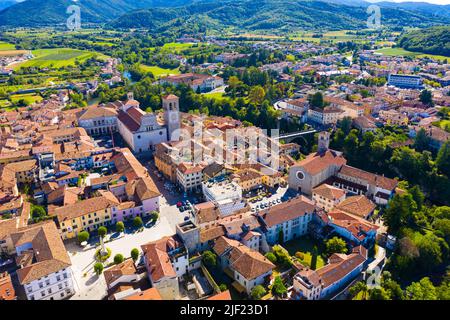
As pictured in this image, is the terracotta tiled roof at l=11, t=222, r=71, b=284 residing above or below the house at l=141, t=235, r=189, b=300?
above

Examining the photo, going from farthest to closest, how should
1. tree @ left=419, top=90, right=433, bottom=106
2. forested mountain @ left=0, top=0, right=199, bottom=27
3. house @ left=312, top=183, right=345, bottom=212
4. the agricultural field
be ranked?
forested mountain @ left=0, top=0, right=199, bottom=27, the agricultural field, tree @ left=419, top=90, right=433, bottom=106, house @ left=312, top=183, right=345, bottom=212

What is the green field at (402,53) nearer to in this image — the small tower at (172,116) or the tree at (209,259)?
the small tower at (172,116)

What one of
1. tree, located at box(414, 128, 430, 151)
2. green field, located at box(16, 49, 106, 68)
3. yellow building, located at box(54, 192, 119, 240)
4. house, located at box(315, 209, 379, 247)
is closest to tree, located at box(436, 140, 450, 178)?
tree, located at box(414, 128, 430, 151)

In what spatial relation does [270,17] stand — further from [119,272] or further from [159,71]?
[119,272]

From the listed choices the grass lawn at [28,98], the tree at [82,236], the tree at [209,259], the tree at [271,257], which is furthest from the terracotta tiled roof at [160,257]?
the grass lawn at [28,98]

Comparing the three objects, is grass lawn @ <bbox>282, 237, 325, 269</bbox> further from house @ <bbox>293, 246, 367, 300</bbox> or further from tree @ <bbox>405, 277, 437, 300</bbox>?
tree @ <bbox>405, 277, 437, 300</bbox>
